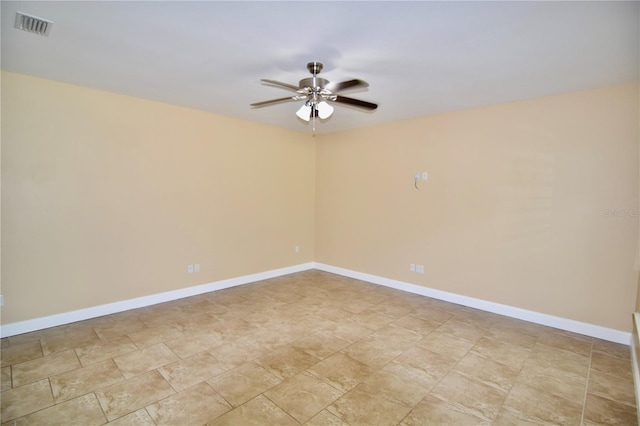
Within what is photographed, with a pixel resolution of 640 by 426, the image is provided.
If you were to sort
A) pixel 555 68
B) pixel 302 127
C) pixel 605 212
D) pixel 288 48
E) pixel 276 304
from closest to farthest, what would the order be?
pixel 288 48 < pixel 555 68 < pixel 605 212 < pixel 276 304 < pixel 302 127

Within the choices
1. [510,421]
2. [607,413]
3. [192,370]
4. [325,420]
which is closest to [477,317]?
[607,413]

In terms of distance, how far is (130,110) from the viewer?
3.72 m

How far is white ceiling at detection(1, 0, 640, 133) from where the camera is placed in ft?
6.35

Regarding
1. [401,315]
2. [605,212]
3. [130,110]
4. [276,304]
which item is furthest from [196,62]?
[605,212]

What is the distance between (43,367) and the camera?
255 cm

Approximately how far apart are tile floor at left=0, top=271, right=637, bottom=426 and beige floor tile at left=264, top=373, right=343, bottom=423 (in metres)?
0.01

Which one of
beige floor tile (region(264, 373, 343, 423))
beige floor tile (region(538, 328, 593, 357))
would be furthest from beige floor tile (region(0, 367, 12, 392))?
beige floor tile (region(538, 328, 593, 357))

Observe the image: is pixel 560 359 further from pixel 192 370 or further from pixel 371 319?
pixel 192 370

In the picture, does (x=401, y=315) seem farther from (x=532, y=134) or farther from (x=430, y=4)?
(x=430, y=4)

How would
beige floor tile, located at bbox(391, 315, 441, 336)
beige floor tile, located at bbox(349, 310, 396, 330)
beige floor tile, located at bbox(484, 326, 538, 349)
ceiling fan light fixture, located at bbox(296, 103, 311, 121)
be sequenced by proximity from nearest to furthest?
1. ceiling fan light fixture, located at bbox(296, 103, 311, 121)
2. beige floor tile, located at bbox(484, 326, 538, 349)
3. beige floor tile, located at bbox(391, 315, 441, 336)
4. beige floor tile, located at bbox(349, 310, 396, 330)

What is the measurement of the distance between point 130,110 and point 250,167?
1803mm

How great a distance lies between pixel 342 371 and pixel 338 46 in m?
2.64

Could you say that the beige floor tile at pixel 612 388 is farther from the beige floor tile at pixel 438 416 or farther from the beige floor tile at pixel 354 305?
the beige floor tile at pixel 354 305

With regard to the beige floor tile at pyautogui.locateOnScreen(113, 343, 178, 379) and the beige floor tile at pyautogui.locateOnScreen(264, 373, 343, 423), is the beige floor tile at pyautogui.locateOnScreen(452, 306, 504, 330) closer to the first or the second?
the beige floor tile at pyautogui.locateOnScreen(264, 373, 343, 423)
